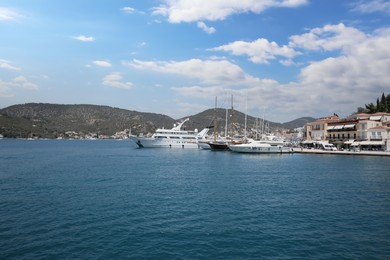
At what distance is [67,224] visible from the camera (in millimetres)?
16750

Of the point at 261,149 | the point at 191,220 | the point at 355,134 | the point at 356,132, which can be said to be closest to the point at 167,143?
the point at 261,149

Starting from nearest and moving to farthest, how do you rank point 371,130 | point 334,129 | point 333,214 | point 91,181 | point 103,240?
point 103,240
point 333,214
point 91,181
point 371,130
point 334,129

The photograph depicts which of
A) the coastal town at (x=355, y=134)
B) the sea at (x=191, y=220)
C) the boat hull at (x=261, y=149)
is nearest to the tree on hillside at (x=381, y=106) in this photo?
the coastal town at (x=355, y=134)

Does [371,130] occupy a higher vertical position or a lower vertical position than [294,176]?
higher

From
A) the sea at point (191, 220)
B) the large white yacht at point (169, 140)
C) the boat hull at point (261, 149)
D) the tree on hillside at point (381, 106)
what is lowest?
the sea at point (191, 220)

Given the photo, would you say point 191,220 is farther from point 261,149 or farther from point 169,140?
point 169,140

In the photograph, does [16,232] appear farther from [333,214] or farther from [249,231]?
[333,214]

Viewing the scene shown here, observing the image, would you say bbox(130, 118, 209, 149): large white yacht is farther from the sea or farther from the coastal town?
the sea

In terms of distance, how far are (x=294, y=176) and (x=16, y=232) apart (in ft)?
98.8

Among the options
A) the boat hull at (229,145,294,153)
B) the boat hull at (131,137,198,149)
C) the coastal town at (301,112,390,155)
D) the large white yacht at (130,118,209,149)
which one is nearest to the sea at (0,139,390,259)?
the boat hull at (229,145,294,153)

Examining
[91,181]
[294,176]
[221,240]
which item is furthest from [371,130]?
[221,240]

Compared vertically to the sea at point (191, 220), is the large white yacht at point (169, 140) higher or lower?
higher

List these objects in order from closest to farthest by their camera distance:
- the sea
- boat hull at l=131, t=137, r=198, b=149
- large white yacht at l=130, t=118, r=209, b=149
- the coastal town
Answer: the sea → the coastal town → boat hull at l=131, t=137, r=198, b=149 → large white yacht at l=130, t=118, r=209, b=149

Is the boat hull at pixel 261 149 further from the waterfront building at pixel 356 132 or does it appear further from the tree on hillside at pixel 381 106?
the tree on hillside at pixel 381 106
